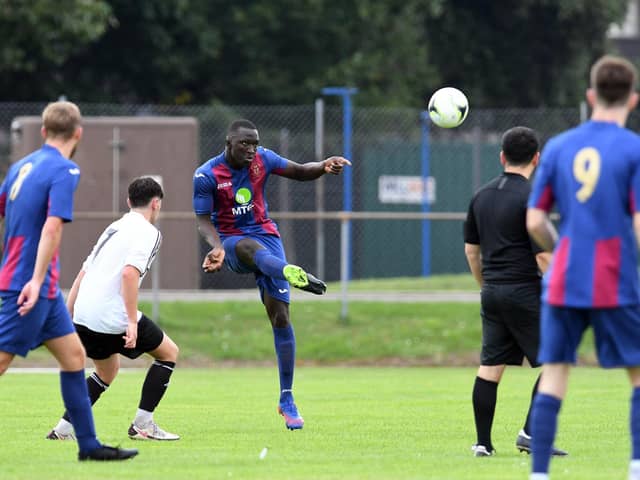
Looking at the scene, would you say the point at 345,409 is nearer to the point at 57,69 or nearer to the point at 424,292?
the point at 424,292

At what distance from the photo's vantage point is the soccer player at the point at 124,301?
902cm

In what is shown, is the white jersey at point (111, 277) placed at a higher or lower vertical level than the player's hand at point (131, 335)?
higher

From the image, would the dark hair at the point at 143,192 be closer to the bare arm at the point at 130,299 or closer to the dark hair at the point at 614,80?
the bare arm at the point at 130,299

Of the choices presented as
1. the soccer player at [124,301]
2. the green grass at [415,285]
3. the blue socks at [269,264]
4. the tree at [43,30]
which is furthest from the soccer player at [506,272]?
the tree at [43,30]

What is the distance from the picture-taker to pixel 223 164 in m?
10.7

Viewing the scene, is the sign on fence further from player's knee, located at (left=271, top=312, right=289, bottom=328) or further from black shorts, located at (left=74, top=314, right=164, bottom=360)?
black shorts, located at (left=74, top=314, right=164, bottom=360)

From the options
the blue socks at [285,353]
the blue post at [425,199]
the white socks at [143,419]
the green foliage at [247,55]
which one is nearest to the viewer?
the white socks at [143,419]

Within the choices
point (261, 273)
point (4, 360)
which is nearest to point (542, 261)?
point (261, 273)

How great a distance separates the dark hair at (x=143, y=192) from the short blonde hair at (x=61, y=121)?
173 cm

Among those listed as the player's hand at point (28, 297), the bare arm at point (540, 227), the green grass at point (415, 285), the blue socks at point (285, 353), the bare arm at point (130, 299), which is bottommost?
the green grass at point (415, 285)

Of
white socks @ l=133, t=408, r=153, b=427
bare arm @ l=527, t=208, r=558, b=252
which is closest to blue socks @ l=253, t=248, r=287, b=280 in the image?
white socks @ l=133, t=408, r=153, b=427

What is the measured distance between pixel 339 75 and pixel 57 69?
609 cm

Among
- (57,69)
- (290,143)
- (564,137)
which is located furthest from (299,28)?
(564,137)

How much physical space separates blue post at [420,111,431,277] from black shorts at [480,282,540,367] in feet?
48.7
